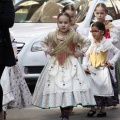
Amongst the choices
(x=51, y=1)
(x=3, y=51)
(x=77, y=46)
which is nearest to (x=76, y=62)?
(x=77, y=46)

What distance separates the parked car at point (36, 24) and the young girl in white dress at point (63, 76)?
1.91m

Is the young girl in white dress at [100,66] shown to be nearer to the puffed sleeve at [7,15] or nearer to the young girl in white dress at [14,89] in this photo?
the young girl in white dress at [14,89]

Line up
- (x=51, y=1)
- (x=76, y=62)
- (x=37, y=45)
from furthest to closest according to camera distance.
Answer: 1. (x=51, y=1)
2. (x=37, y=45)
3. (x=76, y=62)

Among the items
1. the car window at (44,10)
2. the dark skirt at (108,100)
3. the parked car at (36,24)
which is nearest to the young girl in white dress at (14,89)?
the dark skirt at (108,100)

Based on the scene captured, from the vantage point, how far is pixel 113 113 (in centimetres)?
918

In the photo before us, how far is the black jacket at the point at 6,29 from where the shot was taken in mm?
6527

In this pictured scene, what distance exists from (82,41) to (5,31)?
1.90 meters

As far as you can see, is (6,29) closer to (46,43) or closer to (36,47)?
(46,43)

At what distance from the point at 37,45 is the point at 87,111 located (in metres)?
2.03

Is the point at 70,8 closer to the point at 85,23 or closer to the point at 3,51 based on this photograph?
the point at 85,23

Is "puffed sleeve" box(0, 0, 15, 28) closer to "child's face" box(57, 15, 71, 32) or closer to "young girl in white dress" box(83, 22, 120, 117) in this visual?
"child's face" box(57, 15, 71, 32)

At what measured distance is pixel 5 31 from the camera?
6.69 m

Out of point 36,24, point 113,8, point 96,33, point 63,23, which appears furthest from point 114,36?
point 113,8

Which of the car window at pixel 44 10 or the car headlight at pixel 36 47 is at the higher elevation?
the car window at pixel 44 10
